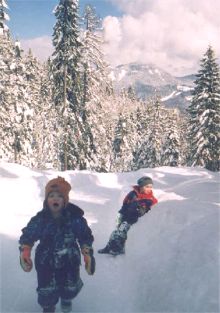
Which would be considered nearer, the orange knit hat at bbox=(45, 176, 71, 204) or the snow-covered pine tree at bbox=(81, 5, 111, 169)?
the orange knit hat at bbox=(45, 176, 71, 204)

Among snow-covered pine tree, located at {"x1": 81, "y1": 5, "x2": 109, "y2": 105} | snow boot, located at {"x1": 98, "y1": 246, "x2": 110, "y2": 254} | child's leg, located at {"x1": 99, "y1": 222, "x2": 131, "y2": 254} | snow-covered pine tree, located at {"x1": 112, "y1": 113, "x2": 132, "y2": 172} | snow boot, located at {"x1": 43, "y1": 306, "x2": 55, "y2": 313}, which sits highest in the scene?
snow-covered pine tree, located at {"x1": 81, "y1": 5, "x2": 109, "y2": 105}

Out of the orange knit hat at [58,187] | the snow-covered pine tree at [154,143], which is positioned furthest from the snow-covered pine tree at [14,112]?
the orange knit hat at [58,187]

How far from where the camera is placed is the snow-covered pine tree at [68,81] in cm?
2531

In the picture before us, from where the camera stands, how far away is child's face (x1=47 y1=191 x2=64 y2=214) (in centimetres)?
475

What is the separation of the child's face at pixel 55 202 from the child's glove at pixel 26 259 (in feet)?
1.89

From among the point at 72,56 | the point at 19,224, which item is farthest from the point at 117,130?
the point at 19,224

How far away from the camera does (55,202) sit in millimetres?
4742

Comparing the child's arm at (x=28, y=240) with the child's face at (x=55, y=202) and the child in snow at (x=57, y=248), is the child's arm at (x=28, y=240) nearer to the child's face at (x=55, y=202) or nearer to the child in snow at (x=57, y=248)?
the child in snow at (x=57, y=248)

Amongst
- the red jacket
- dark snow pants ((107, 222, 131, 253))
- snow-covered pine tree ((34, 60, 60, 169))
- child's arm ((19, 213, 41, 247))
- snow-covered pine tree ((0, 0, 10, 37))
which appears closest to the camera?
child's arm ((19, 213, 41, 247))

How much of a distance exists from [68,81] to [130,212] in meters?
21.0

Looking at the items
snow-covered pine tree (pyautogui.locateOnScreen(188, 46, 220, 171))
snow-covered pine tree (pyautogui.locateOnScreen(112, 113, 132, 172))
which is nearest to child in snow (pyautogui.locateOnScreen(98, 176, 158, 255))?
snow-covered pine tree (pyautogui.locateOnScreen(188, 46, 220, 171))

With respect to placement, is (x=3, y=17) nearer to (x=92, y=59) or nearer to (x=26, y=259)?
(x=92, y=59)

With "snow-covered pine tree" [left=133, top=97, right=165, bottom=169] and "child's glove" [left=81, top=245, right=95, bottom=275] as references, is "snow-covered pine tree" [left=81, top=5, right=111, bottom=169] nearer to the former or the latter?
"snow-covered pine tree" [left=133, top=97, right=165, bottom=169]

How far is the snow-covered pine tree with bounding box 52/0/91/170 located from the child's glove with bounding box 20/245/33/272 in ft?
69.3
